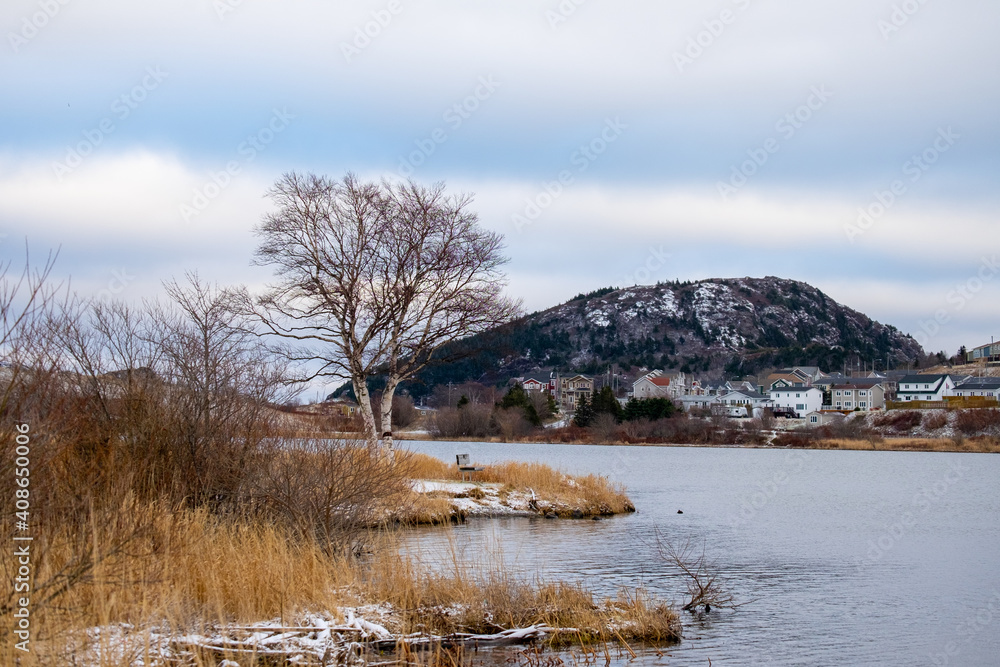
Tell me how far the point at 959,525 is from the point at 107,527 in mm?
27771

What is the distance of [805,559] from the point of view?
21.6 metres

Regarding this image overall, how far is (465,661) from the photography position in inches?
422

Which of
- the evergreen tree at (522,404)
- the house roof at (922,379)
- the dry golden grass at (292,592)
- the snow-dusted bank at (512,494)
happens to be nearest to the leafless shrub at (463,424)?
the evergreen tree at (522,404)

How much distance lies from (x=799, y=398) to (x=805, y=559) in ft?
451

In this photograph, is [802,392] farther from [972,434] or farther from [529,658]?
[529,658]

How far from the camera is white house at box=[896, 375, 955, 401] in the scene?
139375 mm

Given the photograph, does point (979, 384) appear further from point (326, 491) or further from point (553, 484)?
point (326, 491)

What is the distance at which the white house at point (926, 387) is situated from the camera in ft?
457

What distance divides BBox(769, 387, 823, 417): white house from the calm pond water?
108 m

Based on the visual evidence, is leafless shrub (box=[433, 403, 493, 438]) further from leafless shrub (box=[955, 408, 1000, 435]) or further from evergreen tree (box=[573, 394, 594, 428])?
leafless shrub (box=[955, 408, 1000, 435])

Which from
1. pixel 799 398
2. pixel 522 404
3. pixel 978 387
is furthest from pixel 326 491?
pixel 799 398

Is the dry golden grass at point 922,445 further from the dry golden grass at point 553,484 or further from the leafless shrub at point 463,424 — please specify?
the dry golden grass at point 553,484

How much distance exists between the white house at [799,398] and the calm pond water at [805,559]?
355 feet

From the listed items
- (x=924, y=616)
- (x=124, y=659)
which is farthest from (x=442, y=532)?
(x=124, y=659)
